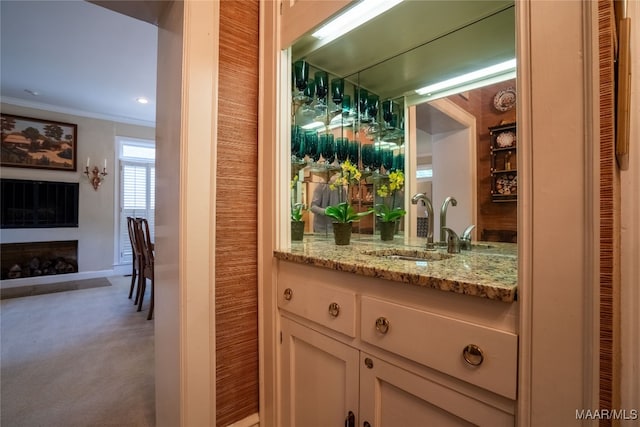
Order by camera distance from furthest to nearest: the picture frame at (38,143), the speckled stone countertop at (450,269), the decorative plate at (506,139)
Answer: the picture frame at (38,143)
the decorative plate at (506,139)
the speckled stone countertop at (450,269)

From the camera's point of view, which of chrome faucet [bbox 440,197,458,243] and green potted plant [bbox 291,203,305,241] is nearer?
chrome faucet [bbox 440,197,458,243]

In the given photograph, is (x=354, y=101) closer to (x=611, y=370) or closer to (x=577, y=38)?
(x=577, y=38)

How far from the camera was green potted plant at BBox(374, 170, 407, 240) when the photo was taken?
5.32ft

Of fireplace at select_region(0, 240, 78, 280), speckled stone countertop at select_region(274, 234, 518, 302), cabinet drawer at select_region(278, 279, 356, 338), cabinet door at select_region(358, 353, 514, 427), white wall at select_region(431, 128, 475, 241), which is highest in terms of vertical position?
white wall at select_region(431, 128, 475, 241)

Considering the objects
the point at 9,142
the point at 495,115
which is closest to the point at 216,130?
the point at 495,115

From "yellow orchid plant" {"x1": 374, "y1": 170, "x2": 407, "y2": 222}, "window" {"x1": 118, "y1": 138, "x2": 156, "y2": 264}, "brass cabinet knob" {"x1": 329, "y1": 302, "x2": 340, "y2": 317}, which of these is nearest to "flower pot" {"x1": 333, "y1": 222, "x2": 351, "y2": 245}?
"yellow orchid plant" {"x1": 374, "y1": 170, "x2": 407, "y2": 222}

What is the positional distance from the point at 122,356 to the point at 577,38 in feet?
9.68

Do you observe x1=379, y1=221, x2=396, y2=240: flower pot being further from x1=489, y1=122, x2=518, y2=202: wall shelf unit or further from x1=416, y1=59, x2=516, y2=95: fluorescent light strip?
x1=416, y1=59, x2=516, y2=95: fluorescent light strip

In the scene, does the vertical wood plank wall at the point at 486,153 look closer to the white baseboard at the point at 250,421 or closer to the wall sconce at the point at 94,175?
the white baseboard at the point at 250,421

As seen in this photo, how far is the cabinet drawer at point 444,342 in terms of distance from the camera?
62 centimetres

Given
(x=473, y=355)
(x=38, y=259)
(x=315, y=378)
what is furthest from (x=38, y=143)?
(x=473, y=355)

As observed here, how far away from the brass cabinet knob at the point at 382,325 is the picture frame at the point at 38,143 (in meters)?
5.64

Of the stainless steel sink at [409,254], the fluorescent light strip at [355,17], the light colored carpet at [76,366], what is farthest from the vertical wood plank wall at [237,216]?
the light colored carpet at [76,366]

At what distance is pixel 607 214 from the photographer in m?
0.52
